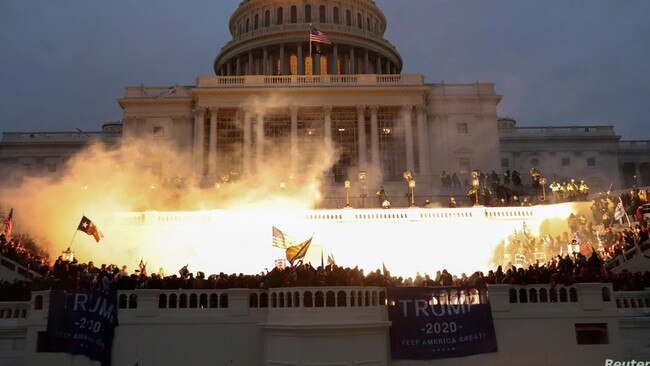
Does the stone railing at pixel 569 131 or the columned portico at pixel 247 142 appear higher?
the stone railing at pixel 569 131

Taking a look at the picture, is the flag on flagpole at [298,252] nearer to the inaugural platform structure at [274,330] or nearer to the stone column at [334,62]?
the inaugural platform structure at [274,330]

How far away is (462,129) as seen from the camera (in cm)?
5312

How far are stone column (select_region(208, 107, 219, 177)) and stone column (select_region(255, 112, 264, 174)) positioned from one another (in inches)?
137

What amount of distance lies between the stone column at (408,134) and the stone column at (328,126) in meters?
6.31

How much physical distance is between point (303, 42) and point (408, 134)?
79.1 feet

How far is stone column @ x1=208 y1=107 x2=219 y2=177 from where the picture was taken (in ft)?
163

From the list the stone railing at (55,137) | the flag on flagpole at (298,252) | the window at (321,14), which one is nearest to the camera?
the flag on flagpole at (298,252)

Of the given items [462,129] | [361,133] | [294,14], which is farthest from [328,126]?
[294,14]

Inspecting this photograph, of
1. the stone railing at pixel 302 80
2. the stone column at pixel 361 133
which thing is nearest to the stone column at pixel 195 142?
the stone railing at pixel 302 80

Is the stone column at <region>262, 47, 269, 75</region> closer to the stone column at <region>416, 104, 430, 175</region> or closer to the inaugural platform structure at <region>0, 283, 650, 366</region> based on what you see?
the stone column at <region>416, 104, 430, 175</region>

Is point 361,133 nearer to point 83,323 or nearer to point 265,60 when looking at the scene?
point 265,60

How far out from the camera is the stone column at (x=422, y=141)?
164 feet

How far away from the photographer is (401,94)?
51.8 m

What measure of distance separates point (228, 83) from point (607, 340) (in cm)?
4145
